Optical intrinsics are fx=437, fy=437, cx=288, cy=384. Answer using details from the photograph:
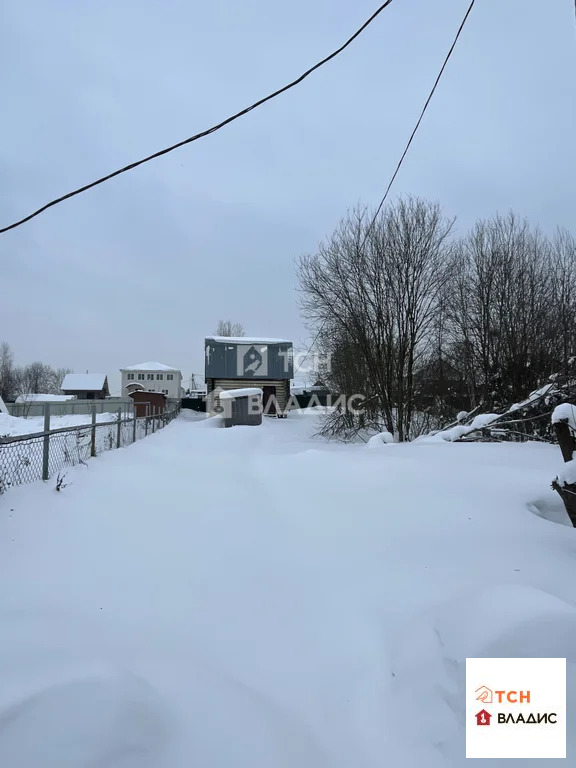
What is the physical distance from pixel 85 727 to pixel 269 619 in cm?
117

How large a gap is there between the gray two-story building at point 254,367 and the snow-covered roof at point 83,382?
34886mm

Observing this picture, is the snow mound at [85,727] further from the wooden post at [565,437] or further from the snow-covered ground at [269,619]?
the wooden post at [565,437]

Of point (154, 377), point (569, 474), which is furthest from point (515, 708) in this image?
point (154, 377)

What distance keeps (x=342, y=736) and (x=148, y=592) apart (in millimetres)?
1581

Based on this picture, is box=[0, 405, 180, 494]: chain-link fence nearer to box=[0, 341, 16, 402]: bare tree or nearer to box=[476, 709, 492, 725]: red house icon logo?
box=[476, 709, 492, 725]: red house icon logo

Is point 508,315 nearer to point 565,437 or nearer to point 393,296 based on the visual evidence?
point 393,296

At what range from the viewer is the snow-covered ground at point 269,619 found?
1.78m

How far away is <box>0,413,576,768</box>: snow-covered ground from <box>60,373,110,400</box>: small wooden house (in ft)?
189

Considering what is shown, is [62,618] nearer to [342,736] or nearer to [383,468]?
[342,736]

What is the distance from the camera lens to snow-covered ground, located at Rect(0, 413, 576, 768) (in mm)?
1778

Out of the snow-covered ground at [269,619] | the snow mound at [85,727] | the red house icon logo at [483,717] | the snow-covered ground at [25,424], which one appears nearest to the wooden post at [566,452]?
the snow-covered ground at [269,619]

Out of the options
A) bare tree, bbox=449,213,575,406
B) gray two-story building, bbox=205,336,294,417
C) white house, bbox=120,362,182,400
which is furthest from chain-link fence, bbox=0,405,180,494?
white house, bbox=120,362,182,400

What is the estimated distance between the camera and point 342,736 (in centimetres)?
187

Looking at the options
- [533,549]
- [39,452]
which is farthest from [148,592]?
[39,452]
